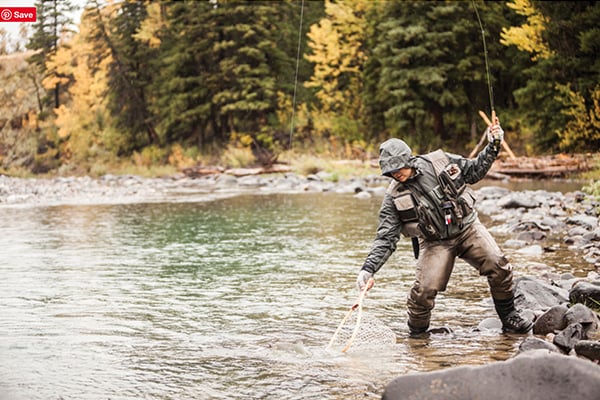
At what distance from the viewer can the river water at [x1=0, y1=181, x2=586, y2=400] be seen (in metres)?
4.59

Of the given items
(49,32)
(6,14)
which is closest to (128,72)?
(49,32)

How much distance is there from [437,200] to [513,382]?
2.27 metres

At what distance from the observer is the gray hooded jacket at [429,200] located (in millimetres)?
5242

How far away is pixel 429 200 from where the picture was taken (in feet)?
17.3

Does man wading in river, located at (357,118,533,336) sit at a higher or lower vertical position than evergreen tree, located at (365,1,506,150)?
lower

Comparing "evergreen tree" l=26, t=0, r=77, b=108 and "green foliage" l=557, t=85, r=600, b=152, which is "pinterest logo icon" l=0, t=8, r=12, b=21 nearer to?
"green foliage" l=557, t=85, r=600, b=152

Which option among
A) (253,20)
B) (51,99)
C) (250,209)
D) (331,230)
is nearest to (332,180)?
(250,209)

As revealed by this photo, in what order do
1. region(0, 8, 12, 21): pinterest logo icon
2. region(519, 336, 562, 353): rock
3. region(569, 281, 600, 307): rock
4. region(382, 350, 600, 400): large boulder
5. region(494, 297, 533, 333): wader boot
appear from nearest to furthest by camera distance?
region(382, 350, 600, 400): large boulder → region(519, 336, 562, 353): rock → region(494, 297, 533, 333): wader boot → region(569, 281, 600, 307): rock → region(0, 8, 12, 21): pinterest logo icon

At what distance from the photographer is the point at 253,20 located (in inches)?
1446

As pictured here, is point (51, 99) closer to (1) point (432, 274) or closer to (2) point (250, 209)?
(2) point (250, 209)

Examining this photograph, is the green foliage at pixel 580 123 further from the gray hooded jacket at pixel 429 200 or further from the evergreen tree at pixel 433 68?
the gray hooded jacket at pixel 429 200

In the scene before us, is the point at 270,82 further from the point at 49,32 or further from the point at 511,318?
the point at 511,318

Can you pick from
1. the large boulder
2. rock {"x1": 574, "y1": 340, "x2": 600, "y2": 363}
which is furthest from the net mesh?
the large boulder

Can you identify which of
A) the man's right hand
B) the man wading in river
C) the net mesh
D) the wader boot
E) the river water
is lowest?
the river water
